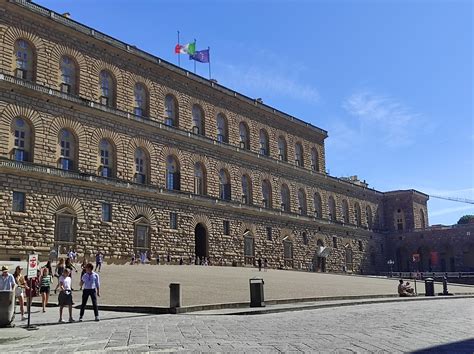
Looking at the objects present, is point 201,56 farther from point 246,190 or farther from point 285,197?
point 285,197

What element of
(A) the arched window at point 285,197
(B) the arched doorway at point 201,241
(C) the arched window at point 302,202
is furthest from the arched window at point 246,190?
(C) the arched window at point 302,202

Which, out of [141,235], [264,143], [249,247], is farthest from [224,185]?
[141,235]

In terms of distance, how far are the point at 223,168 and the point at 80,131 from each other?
50.3 feet

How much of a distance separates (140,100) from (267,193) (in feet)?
57.7

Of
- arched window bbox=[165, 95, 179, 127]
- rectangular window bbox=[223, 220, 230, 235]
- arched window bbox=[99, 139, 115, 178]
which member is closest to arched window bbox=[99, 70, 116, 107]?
arched window bbox=[99, 139, 115, 178]

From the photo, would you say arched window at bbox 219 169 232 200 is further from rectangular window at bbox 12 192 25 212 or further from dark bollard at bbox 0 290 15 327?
dark bollard at bbox 0 290 15 327

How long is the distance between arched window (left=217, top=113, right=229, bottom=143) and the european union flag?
5.35 metres

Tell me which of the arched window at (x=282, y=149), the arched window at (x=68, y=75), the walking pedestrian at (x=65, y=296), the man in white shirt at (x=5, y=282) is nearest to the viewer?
the walking pedestrian at (x=65, y=296)

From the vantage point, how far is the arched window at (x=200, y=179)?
44.1m

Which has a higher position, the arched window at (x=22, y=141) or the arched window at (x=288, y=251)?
the arched window at (x=22, y=141)

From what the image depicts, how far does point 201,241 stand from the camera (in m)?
43.3

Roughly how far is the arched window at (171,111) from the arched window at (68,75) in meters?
8.73

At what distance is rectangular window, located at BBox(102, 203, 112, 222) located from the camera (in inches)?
1380

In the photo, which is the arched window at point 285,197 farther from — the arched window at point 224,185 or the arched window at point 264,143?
the arched window at point 224,185
